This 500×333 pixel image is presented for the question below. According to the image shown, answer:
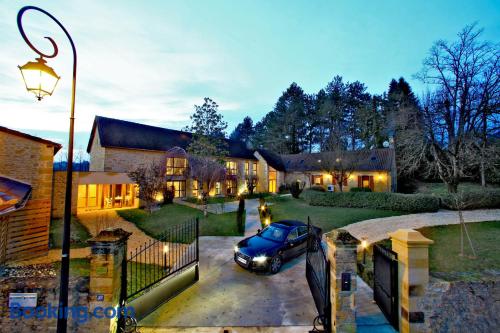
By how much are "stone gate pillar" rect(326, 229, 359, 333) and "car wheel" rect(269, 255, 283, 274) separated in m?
3.32

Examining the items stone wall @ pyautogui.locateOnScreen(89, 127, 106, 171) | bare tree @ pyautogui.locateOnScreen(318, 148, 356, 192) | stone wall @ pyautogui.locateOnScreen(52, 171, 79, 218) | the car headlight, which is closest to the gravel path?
the car headlight

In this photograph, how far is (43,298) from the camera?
4.29 m

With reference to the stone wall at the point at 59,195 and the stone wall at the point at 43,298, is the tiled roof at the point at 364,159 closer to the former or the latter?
the stone wall at the point at 43,298

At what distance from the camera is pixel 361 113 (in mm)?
36906

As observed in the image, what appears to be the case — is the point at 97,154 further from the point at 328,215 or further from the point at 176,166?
the point at 328,215

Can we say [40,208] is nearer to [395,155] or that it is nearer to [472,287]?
[472,287]

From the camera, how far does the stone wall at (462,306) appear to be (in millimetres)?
4703

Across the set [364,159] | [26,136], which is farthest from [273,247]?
[364,159]

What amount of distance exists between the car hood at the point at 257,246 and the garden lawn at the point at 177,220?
4.20 metres

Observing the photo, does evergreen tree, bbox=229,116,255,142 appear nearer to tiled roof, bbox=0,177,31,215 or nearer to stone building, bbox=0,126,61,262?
stone building, bbox=0,126,61,262

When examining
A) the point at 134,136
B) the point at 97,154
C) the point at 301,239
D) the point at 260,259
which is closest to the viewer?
the point at 260,259

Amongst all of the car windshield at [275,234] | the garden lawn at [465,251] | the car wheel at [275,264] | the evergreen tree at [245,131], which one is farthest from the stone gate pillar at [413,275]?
the evergreen tree at [245,131]

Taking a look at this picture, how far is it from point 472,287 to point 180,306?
22.7 feet

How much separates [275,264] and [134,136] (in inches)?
847
